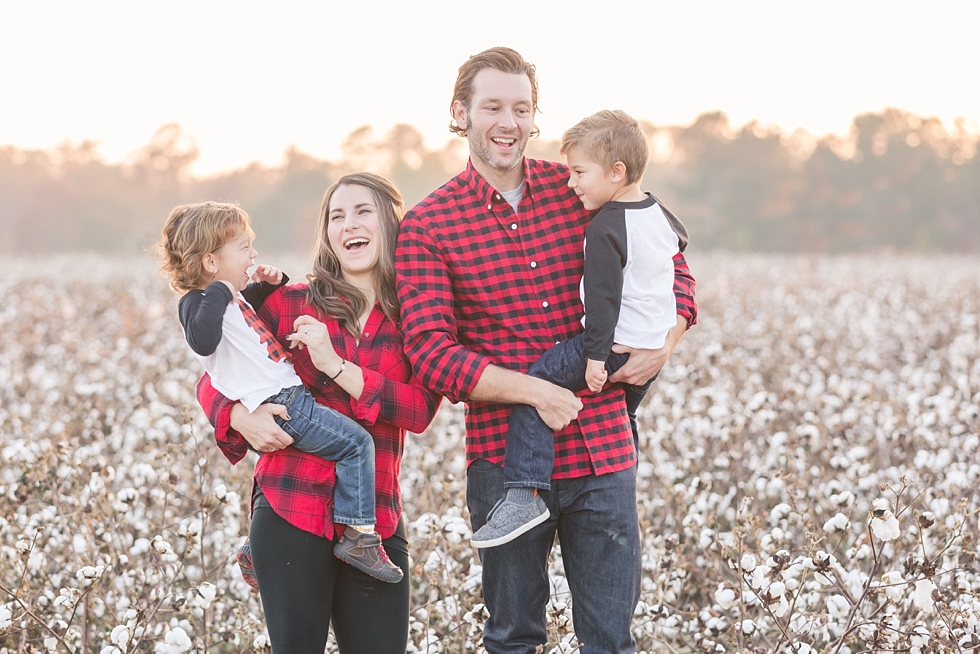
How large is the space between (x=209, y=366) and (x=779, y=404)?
15.3 feet

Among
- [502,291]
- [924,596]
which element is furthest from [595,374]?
[924,596]

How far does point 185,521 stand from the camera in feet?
14.8

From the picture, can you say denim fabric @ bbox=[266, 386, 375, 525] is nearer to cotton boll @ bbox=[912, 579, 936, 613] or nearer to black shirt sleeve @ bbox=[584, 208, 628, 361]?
black shirt sleeve @ bbox=[584, 208, 628, 361]

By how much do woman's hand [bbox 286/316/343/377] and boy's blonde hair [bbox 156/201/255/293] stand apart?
370 mm

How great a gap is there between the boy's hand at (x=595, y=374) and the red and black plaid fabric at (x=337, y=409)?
511mm

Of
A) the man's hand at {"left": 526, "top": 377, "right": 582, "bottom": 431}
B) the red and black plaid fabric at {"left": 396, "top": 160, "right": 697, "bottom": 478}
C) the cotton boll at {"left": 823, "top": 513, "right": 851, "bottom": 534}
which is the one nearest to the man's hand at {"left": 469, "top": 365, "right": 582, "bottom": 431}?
the man's hand at {"left": 526, "top": 377, "right": 582, "bottom": 431}

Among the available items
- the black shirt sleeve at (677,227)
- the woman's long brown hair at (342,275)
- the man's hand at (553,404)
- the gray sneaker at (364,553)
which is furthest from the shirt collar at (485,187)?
the gray sneaker at (364,553)

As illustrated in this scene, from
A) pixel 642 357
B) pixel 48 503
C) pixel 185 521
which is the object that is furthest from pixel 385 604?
pixel 48 503

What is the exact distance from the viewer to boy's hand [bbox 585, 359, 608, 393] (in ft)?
10.1

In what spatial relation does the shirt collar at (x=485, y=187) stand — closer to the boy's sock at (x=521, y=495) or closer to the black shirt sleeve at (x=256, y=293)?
the black shirt sleeve at (x=256, y=293)

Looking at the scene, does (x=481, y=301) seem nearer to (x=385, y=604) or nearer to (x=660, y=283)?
(x=660, y=283)

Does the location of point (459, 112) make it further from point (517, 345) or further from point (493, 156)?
point (517, 345)

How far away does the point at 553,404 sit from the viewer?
3.05m

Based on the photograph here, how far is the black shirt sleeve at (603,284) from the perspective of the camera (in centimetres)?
304
